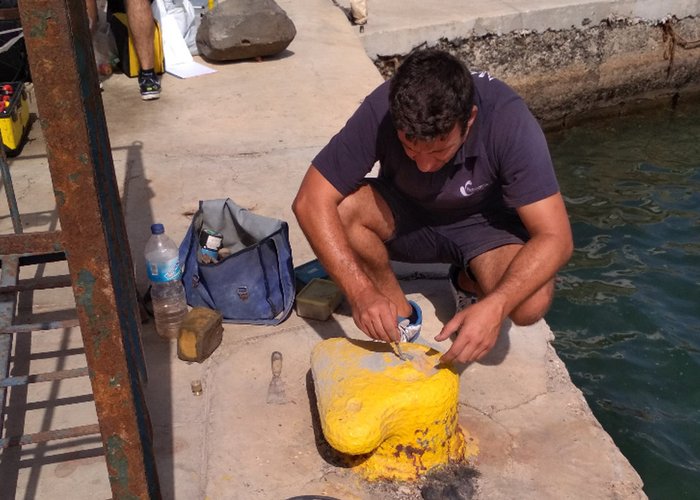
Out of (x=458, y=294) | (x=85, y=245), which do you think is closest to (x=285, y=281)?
(x=458, y=294)

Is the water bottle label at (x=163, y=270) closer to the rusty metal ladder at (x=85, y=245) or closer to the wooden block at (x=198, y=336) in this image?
the wooden block at (x=198, y=336)

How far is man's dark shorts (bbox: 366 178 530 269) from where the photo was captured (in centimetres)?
379

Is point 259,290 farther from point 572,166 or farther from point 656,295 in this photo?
point 572,166

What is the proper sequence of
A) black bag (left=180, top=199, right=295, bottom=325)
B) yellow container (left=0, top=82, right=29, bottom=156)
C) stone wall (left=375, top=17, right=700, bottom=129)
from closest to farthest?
1. black bag (left=180, top=199, right=295, bottom=325)
2. yellow container (left=0, top=82, right=29, bottom=156)
3. stone wall (left=375, top=17, right=700, bottom=129)

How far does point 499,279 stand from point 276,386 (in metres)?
1.05

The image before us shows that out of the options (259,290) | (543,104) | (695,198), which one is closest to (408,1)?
(543,104)

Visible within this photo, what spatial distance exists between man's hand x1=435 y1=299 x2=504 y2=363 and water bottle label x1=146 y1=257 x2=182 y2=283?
4.46 feet

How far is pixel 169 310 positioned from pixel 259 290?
16.4 inches

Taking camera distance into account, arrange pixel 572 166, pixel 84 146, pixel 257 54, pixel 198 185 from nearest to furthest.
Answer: pixel 84 146, pixel 198 185, pixel 257 54, pixel 572 166

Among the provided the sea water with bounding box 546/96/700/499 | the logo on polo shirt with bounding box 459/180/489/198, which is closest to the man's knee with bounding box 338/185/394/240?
the logo on polo shirt with bounding box 459/180/489/198

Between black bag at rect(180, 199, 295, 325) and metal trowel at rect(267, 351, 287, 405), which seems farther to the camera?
black bag at rect(180, 199, 295, 325)

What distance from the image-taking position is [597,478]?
3.14 m

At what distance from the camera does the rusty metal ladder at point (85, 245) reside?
187cm

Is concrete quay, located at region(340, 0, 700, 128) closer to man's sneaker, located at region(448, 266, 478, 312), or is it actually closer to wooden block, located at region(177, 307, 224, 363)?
man's sneaker, located at region(448, 266, 478, 312)
